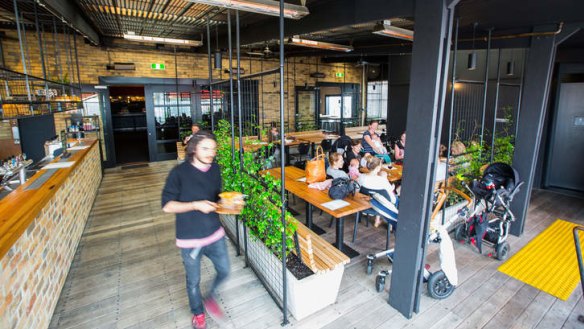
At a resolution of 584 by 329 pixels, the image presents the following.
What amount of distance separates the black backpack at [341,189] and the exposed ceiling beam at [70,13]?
430 cm

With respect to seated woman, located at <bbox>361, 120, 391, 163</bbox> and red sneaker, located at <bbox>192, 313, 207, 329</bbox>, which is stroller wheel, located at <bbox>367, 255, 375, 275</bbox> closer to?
red sneaker, located at <bbox>192, 313, 207, 329</bbox>

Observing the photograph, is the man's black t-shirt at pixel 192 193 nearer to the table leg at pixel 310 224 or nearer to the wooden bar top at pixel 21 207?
the wooden bar top at pixel 21 207

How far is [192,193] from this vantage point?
2.35m

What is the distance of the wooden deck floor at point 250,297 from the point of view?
9.59 feet

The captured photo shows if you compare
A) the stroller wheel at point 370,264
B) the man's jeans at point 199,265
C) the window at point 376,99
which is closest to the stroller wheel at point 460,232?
the stroller wheel at point 370,264

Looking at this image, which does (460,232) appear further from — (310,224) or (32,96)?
(32,96)

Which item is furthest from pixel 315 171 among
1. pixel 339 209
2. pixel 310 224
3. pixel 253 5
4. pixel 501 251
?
pixel 501 251

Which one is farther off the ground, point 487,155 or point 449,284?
point 487,155

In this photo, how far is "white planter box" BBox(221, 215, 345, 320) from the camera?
285 centimetres

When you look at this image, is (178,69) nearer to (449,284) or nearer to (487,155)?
(487,155)

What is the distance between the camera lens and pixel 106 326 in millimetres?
2850

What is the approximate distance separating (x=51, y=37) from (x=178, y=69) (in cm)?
305

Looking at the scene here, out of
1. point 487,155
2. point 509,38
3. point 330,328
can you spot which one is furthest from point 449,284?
point 509,38

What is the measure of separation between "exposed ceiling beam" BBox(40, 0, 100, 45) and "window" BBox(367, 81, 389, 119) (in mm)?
11183
